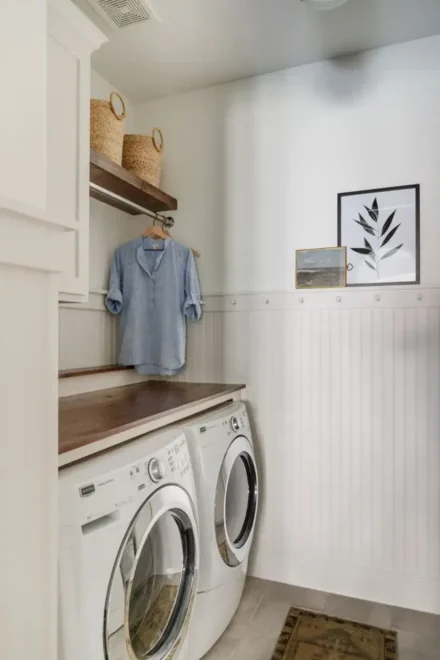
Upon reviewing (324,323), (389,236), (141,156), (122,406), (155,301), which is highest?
(141,156)

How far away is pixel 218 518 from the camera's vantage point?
5.45 ft

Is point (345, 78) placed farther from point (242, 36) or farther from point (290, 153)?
point (242, 36)

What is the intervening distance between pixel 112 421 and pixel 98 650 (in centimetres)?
58

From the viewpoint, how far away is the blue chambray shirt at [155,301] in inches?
89.1

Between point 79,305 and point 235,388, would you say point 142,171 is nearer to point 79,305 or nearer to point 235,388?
point 79,305

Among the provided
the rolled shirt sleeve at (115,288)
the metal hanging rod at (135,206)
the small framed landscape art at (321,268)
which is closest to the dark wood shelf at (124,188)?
the metal hanging rod at (135,206)

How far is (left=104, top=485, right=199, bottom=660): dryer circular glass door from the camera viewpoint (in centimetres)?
114

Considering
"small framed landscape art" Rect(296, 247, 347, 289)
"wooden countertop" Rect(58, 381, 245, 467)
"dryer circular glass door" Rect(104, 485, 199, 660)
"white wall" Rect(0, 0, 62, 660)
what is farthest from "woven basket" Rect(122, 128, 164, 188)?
"dryer circular glass door" Rect(104, 485, 199, 660)

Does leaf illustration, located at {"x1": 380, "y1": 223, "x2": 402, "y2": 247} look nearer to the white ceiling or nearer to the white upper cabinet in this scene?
the white ceiling

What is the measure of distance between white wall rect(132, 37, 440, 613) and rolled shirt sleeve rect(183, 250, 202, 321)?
13 cm

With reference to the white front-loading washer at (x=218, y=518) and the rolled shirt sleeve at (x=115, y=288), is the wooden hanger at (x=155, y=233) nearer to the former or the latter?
the rolled shirt sleeve at (x=115, y=288)

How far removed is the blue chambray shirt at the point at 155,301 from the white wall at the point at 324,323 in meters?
0.17

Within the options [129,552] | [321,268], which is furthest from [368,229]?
[129,552]

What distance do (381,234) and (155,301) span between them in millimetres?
1173
